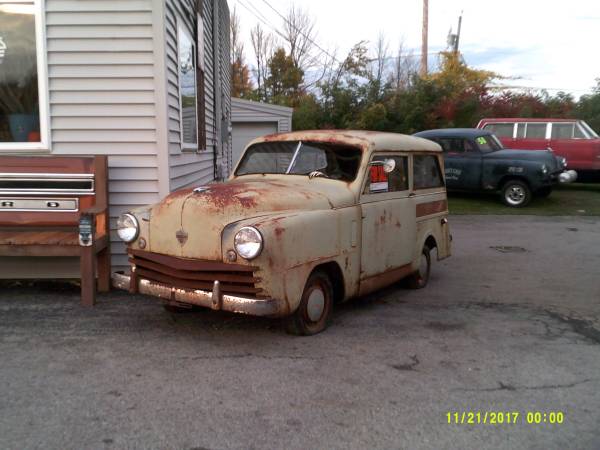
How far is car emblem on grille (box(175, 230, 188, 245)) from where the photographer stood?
4.57m

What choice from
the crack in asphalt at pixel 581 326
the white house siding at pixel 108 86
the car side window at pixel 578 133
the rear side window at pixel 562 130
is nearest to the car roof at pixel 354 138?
the white house siding at pixel 108 86

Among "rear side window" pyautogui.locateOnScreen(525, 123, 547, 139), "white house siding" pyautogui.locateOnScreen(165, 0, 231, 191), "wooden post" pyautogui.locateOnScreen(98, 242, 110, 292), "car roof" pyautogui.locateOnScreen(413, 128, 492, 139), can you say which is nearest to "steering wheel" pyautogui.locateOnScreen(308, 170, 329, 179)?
"white house siding" pyautogui.locateOnScreen(165, 0, 231, 191)

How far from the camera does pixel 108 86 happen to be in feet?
20.3

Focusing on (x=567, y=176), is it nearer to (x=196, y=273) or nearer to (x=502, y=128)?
(x=502, y=128)

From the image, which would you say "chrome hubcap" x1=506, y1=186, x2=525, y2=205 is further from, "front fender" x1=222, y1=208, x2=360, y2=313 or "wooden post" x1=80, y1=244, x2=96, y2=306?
"wooden post" x1=80, y1=244, x2=96, y2=306

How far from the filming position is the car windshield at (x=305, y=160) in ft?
18.4

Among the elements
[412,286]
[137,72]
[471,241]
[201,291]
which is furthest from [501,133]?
[201,291]

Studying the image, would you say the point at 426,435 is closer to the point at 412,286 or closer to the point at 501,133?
the point at 412,286

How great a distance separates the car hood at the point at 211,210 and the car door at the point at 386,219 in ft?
1.65

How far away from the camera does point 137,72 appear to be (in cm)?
617

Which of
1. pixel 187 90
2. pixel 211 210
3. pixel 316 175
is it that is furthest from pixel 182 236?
pixel 187 90

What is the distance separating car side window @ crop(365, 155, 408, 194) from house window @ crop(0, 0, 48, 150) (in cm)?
338

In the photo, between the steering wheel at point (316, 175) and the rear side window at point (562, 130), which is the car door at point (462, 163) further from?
the steering wheel at point (316, 175)

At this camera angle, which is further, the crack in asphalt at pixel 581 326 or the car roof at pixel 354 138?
the car roof at pixel 354 138
